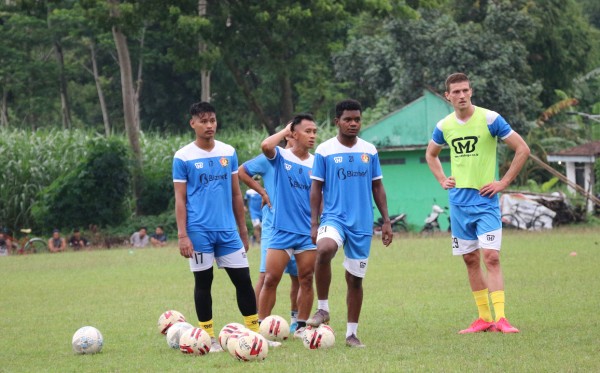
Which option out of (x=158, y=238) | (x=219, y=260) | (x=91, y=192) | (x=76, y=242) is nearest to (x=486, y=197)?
(x=219, y=260)

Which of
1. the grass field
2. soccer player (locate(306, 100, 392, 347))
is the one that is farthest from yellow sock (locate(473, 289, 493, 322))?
soccer player (locate(306, 100, 392, 347))

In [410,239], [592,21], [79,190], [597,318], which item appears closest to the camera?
[597,318]

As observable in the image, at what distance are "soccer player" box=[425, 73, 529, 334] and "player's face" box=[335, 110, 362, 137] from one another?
154cm

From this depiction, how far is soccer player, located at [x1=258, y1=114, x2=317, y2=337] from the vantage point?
11.4 m

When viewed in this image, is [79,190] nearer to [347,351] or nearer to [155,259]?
[155,259]

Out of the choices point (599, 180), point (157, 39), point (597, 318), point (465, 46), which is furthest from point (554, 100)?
point (597, 318)

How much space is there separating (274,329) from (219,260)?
96 cm

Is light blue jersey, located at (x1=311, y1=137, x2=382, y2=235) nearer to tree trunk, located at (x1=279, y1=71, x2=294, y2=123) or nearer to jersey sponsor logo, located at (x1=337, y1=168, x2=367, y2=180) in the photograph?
jersey sponsor logo, located at (x1=337, y1=168, x2=367, y2=180)

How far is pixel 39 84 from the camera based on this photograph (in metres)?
56.4

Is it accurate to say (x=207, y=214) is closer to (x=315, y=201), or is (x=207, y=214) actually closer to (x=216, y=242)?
(x=216, y=242)

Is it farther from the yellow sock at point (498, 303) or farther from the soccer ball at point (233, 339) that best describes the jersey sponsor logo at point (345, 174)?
the yellow sock at point (498, 303)

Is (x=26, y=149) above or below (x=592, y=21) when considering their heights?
below

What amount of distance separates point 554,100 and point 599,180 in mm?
16424

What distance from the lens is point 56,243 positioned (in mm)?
33188
